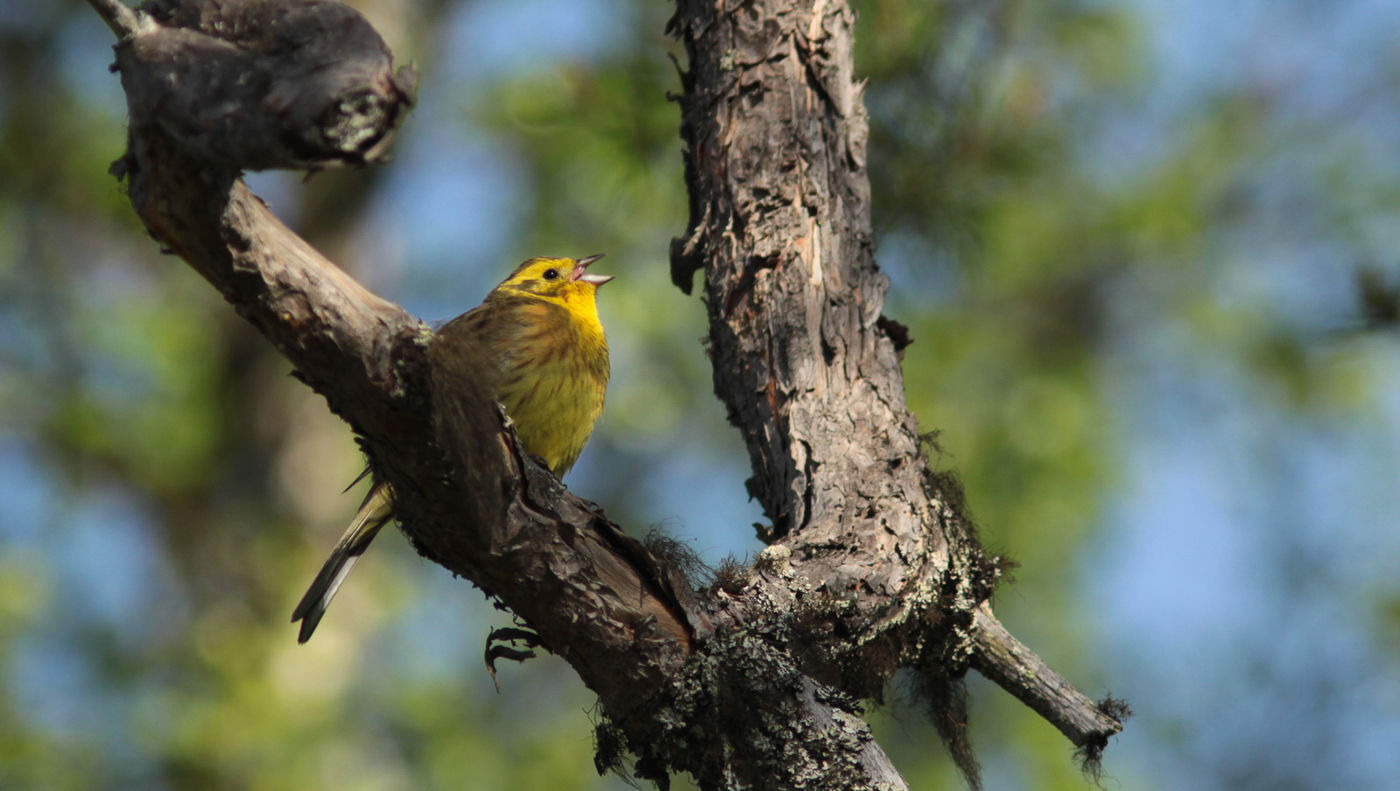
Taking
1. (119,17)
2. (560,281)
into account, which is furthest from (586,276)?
(119,17)

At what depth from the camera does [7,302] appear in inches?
361

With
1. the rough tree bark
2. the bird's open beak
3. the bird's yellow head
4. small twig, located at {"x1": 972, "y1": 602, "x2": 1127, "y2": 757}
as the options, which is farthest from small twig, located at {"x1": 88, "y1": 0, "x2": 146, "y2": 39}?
the bird's open beak

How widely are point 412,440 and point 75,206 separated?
908 cm

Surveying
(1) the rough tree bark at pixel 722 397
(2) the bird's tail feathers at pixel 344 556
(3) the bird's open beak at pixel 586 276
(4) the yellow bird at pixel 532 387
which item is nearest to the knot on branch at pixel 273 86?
(1) the rough tree bark at pixel 722 397

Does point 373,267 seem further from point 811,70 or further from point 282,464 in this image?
point 811,70

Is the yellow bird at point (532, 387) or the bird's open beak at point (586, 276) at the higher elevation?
the bird's open beak at point (586, 276)

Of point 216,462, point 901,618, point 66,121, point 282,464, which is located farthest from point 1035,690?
point 66,121

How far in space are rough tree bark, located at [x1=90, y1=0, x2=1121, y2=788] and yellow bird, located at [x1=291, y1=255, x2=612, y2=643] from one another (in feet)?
2.00

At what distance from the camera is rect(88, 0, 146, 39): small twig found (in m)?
1.74

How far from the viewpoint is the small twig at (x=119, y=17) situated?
1.74 meters

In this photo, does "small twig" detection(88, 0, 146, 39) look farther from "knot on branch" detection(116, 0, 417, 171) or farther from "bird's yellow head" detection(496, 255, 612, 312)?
"bird's yellow head" detection(496, 255, 612, 312)

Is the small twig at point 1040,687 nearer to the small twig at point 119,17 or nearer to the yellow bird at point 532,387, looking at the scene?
the yellow bird at point 532,387

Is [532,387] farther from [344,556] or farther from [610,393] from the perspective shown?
[610,393]

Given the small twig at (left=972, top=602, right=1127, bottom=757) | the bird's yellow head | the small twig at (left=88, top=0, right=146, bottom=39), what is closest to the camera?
the small twig at (left=88, top=0, right=146, bottom=39)
